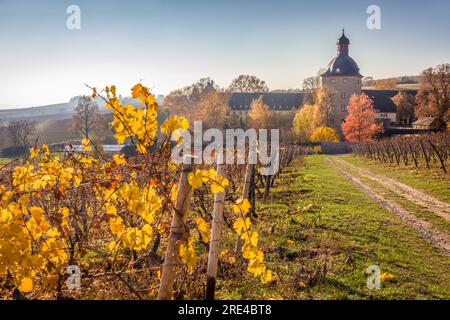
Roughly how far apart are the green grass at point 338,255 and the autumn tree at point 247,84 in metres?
75.8

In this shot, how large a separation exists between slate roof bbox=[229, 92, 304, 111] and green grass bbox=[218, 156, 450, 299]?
6557cm

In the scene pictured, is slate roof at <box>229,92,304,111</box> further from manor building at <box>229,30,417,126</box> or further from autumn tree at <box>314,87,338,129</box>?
autumn tree at <box>314,87,338,129</box>

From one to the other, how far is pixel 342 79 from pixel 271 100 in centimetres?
1696

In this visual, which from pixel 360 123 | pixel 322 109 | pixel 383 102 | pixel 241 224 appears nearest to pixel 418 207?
pixel 241 224

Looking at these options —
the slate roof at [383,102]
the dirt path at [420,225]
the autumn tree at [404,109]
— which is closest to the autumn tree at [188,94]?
the slate roof at [383,102]

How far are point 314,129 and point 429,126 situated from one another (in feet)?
59.9

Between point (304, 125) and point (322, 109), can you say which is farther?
point (304, 125)

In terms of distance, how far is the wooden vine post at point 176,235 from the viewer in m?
2.72

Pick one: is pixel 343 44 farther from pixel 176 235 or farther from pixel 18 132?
pixel 176 235

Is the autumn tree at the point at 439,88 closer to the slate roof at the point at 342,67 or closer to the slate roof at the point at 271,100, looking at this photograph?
the slate roof at the point at 342,67

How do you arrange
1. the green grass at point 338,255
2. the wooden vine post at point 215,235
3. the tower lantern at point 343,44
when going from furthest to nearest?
the tower lantern at point 343,44 → the green grass at point 338,255 → the wooden vine post at point 215,235

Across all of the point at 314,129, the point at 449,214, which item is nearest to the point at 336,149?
the point at 314,129

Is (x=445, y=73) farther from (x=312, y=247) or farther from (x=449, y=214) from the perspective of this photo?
(x=312, y=247)

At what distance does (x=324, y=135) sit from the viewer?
158 ft
